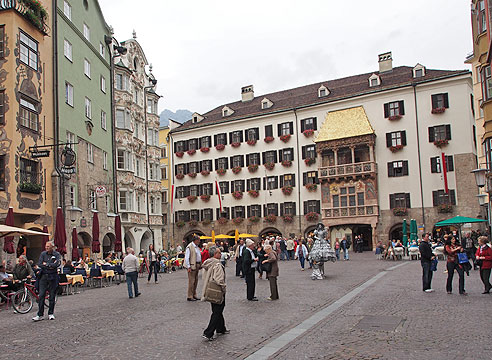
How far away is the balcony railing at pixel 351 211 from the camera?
48438 millimetres

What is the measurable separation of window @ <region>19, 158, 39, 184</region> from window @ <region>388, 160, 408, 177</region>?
109ft

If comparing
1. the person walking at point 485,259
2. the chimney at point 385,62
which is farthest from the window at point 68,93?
the chimney at point 385,62

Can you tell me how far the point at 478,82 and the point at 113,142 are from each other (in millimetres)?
26262

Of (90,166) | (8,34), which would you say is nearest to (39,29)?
(8,34)

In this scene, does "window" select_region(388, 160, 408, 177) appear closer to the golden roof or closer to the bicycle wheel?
the golden roof

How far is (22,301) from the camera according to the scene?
47.4ft

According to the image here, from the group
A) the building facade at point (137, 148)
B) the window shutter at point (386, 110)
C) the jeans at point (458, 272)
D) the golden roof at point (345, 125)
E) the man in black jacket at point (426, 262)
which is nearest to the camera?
the jeans at point (458, 272)

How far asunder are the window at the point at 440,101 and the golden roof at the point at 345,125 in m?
6.12

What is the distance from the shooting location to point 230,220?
57.4 meters

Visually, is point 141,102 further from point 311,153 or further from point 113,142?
point 311,153

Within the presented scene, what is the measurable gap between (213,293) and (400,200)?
41.3 meters

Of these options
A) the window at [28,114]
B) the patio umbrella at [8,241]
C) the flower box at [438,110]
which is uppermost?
the flower box at [438,110]

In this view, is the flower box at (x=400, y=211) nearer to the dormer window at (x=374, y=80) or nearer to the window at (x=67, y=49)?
the dormer window at (x=374, y=80)

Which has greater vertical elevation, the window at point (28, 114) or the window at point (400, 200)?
the window at point (28, 114)
